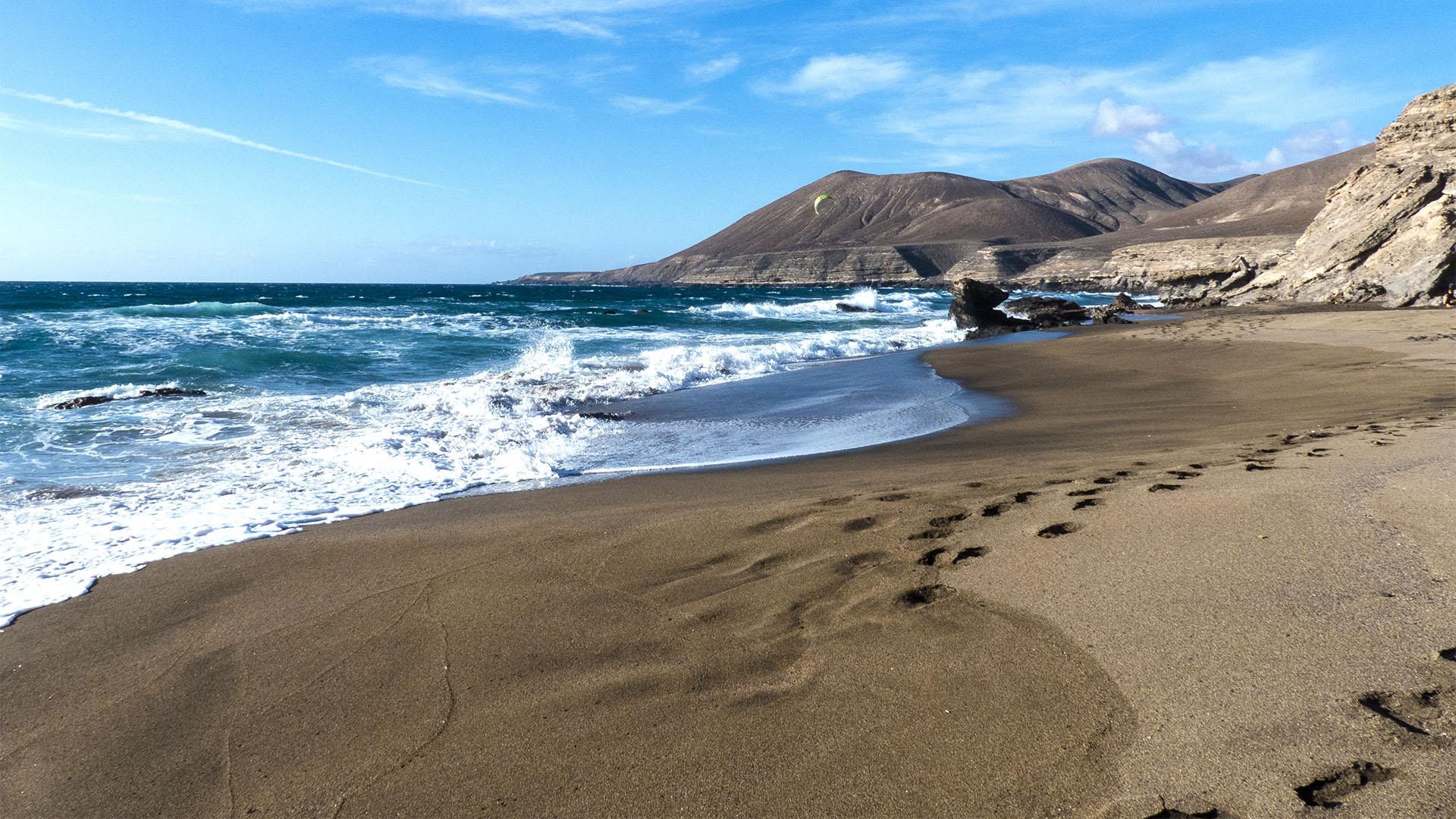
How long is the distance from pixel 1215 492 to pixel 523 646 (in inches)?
136

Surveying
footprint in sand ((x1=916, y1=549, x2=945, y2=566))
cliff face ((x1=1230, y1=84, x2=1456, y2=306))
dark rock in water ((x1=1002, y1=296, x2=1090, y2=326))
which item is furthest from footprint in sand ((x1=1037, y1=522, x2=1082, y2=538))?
cliff face ((x1=1230, y1=84, x2=1456, y2=306))

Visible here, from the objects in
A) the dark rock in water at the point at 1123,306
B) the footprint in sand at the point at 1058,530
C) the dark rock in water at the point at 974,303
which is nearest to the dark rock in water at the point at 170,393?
the footprint in sand at the point at 1058,530

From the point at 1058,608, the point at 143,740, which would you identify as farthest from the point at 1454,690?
the point at 143,740

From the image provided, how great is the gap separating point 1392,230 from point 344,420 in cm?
2967

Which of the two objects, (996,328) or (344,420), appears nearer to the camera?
(344,420)

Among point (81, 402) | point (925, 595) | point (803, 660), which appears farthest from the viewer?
point (81, 402)

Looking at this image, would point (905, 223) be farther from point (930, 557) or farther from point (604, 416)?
point (930, 557)

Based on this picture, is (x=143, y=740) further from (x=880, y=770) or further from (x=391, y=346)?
(x=391, y=346)

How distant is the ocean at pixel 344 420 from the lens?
466cm

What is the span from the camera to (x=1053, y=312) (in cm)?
2436

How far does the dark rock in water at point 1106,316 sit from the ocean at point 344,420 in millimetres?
7107

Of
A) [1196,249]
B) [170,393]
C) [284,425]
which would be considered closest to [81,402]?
[170,393]

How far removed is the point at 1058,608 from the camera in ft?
8.68

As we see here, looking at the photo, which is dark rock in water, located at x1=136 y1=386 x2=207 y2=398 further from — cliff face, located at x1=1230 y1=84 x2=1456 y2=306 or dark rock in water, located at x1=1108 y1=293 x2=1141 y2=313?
cliff face, located at x1=1230 y1=84 x2=1456 y2=306
